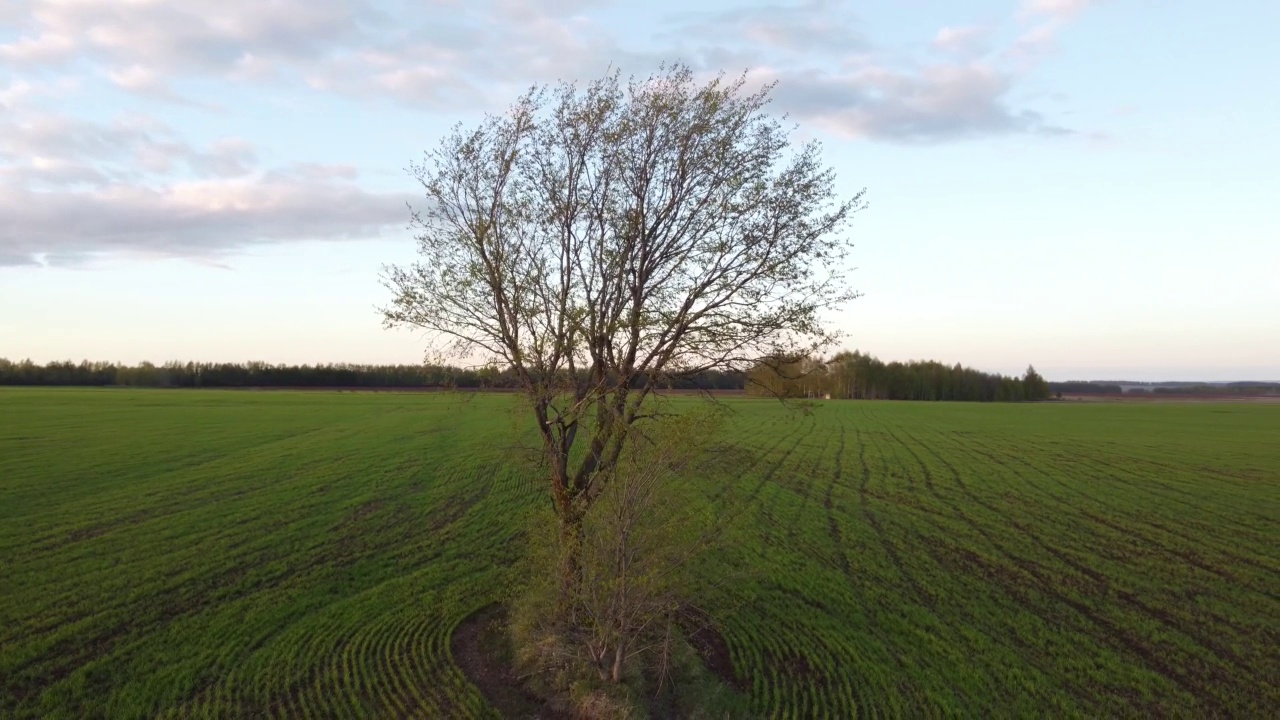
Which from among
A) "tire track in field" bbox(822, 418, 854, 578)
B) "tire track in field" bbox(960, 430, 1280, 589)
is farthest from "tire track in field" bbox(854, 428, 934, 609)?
"tire track in field" bbox(960, 430, 1280, 589)

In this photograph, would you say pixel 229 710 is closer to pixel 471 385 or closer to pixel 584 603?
pixel 584 603

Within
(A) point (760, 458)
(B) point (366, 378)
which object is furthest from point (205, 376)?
(A) point (760, 458)

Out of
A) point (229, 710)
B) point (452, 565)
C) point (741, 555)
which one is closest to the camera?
point (229, 710)

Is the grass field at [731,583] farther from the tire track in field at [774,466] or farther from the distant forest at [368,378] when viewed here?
the distant forest at [368,378]

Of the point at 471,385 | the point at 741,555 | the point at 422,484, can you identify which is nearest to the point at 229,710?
the point at 471,385

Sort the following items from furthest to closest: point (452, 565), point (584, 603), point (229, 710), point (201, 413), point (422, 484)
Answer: point (201, 413)
point (422, 484)
point (452, 565)
point (584, 603)
point (229, 710)

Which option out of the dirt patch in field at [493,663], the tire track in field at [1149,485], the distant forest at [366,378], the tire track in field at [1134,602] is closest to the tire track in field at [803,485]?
the tire track in field at [1134,602]

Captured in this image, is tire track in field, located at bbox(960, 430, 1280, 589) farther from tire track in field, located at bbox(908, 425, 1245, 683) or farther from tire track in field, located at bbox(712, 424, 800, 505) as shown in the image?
tire track in field, located at bbox(712, 424, 800, 505)
